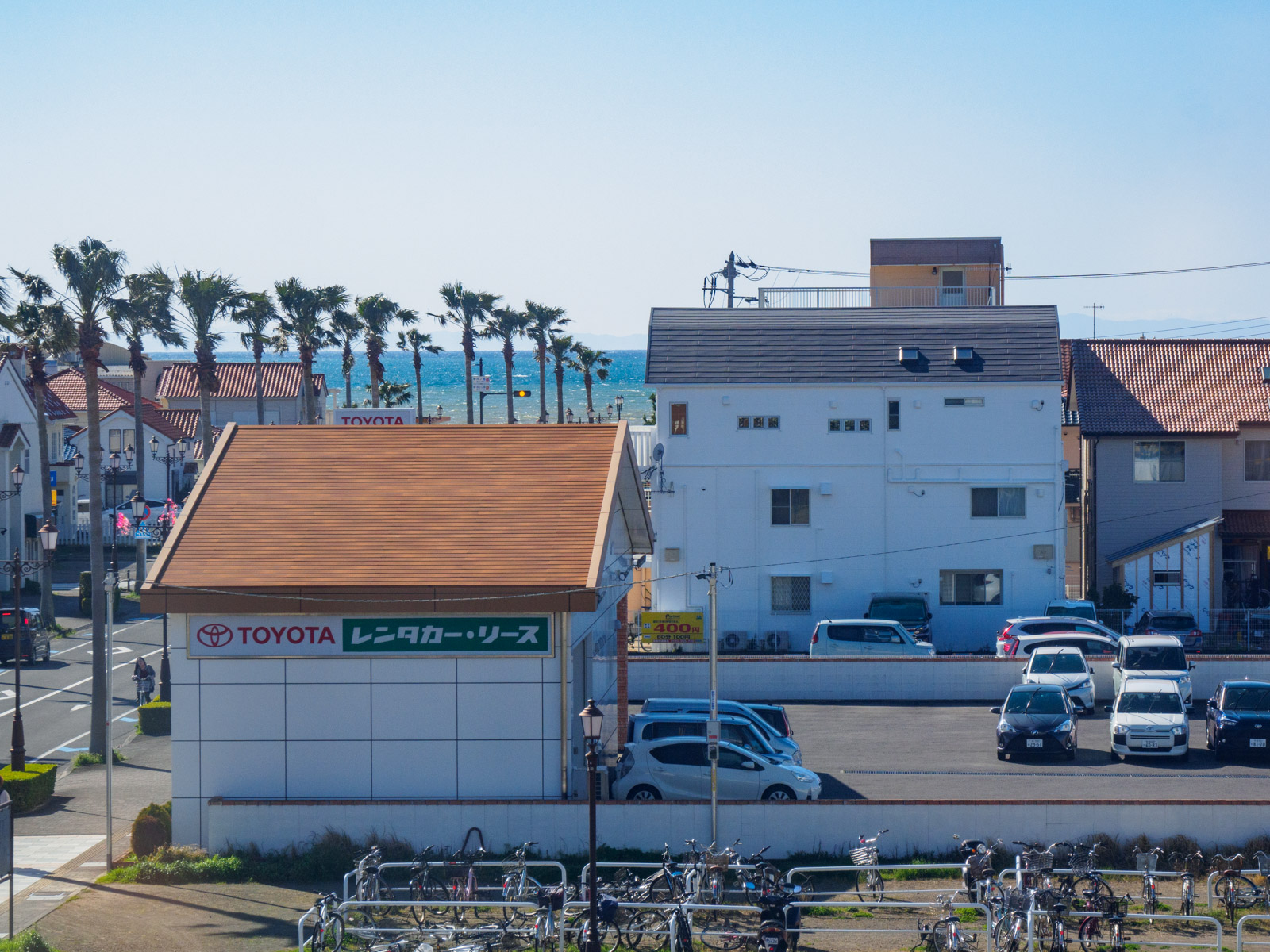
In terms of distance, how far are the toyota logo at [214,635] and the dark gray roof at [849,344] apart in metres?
22.7

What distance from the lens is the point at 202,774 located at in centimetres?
2091

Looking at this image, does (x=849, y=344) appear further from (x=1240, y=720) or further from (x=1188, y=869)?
(x=1188, y=869)

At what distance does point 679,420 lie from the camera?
1660 inches

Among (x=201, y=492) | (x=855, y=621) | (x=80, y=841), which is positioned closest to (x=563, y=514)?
(x=201, y=492)

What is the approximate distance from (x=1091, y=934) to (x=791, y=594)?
2609cm

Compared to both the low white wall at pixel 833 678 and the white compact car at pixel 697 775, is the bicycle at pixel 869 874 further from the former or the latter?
the low white wall at pixel 833 678

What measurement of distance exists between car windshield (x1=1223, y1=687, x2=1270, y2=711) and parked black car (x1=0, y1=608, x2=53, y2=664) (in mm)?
33151

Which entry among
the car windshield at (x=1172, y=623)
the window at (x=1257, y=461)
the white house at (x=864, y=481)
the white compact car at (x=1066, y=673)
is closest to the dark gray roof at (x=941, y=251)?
the white house at (x=864, y=481)

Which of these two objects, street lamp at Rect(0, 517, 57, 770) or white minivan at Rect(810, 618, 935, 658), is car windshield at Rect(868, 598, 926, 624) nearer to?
white minivan at Rect(810, 618, 935, 658)

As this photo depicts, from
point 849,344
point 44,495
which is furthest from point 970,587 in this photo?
point 44,495

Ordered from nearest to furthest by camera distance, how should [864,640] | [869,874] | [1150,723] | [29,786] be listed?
[869,874]
[29,786]
[1150,723]
[864,640]

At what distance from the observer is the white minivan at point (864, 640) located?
Answer: 114ft

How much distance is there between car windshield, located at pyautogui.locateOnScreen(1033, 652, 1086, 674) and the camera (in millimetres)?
30578

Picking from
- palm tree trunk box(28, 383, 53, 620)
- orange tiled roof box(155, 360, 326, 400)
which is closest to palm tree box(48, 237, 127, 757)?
palm tree trunk box(28, 383, 53, 620)
